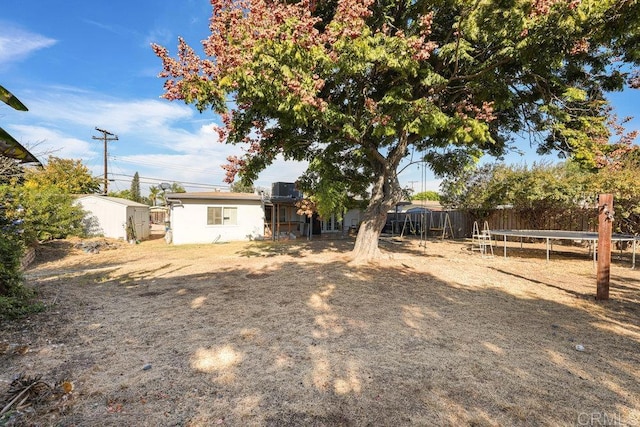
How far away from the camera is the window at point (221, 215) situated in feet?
61.9

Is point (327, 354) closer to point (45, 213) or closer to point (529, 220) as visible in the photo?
point (45, 213)

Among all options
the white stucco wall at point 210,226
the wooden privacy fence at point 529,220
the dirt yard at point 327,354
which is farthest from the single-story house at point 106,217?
the wooden privacy fence at point 529,220

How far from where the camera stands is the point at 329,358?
360 cm

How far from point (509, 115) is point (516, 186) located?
6623 millimetres

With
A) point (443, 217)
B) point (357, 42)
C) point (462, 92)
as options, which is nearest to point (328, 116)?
point (357, 42)

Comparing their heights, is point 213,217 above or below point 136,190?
below

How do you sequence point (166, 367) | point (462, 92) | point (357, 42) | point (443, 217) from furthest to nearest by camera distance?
point (443, 217)
point (462, 92)
point (357, 42)
point (166, 367)

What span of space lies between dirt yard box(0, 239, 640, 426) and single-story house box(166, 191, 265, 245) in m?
10.8

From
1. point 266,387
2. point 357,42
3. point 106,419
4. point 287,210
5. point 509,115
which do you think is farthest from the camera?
point 287,210

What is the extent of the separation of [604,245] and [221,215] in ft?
57.7

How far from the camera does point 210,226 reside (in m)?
18.8

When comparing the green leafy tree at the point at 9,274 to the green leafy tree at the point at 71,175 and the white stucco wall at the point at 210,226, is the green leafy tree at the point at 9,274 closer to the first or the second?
the white stucco wall at the point at 210,226

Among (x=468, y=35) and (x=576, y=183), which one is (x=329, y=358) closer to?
(x=468, y=35)

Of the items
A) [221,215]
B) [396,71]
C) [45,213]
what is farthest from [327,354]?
[221,215]
